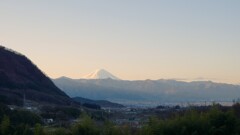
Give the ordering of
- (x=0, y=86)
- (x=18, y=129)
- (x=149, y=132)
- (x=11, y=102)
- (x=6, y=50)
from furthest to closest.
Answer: (x=6, y=50)
(x=0, y=86)
(x=11, y=102)
(x=18, y=129)
(x=149, y=132)

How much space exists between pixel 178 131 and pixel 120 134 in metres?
2.44

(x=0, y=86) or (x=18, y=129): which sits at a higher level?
(x=0, y=86)

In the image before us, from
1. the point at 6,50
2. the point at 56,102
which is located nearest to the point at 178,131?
the point at 56,102

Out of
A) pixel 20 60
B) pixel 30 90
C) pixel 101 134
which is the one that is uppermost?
pixel 20 60

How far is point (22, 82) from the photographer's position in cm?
7862

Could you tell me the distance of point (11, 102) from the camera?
59594 mm

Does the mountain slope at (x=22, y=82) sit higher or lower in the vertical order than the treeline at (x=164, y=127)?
higher

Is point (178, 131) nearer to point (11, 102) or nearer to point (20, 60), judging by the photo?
point (11, 102)

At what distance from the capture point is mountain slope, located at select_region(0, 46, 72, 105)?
6938 cm

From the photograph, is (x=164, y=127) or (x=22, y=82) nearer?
(x=164, y=127)

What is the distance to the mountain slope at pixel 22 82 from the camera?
6938cm

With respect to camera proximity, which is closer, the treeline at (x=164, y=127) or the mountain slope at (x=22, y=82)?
the treeline at (x=164, y=127)

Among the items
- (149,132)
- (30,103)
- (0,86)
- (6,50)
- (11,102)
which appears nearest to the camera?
(149,132)

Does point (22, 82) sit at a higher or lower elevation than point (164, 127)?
higher
